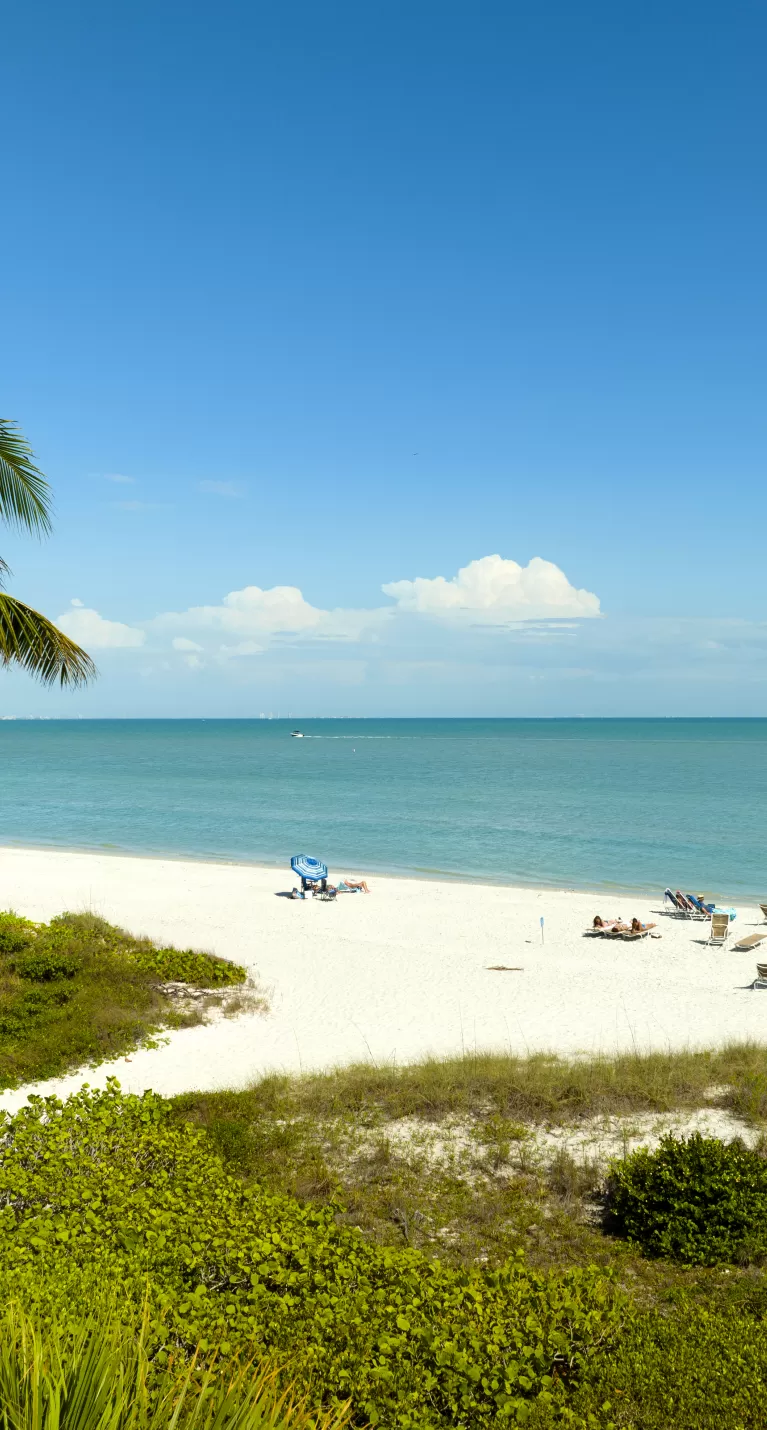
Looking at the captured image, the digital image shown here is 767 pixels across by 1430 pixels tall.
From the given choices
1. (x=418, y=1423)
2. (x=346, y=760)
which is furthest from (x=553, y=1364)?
(x=346, y=760)

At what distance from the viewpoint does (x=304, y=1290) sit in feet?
17.8

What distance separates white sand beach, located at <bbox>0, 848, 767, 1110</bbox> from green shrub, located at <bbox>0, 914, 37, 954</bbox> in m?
3.10

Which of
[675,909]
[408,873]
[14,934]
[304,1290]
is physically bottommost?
[408,873]

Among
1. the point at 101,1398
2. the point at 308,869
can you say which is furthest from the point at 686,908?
the point at 101,1398

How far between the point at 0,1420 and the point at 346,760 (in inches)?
4033

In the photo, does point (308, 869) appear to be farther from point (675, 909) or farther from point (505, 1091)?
point (505, 1091)

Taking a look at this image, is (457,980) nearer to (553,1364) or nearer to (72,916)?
(72,916)

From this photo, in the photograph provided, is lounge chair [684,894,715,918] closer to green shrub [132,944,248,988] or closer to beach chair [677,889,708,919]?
beach chair [677,889,708,919]

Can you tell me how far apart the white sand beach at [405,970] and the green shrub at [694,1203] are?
4.49 meters

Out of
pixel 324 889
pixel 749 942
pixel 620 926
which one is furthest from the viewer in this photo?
pixel 324 889

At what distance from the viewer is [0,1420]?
2.60 metres

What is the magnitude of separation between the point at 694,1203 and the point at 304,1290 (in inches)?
131

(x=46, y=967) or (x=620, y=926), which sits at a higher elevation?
(x=46, y=967)

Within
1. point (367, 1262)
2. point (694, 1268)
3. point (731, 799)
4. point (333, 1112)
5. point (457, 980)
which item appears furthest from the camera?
point (731, 799)
